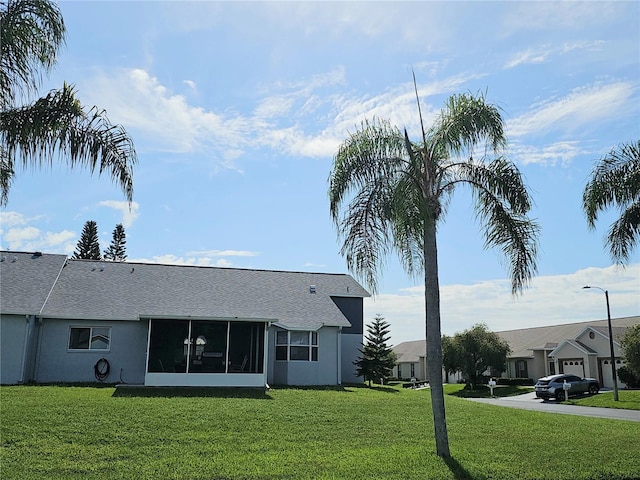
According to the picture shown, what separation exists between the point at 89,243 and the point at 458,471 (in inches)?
2076

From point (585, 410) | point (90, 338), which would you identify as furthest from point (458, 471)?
point (585, 410)

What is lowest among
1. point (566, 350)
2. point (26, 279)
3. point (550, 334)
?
point (566, 350)

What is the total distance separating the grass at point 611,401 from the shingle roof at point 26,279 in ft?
87.0

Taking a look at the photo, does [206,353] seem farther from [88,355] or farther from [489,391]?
[489,391]

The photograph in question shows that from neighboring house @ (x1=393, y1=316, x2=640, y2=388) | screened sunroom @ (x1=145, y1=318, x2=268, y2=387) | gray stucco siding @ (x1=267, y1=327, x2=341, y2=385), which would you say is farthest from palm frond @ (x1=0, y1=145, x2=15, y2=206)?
neighboring house @ (x1=393, y1=316, x2=640, y2=388)

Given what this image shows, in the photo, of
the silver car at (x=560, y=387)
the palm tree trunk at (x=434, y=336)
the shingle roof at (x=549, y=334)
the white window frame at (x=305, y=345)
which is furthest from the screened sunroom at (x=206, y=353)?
the shingle roof at (x=549, y=334)

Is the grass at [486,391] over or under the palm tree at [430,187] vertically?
under

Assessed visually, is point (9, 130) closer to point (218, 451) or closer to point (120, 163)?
point (120, 163)

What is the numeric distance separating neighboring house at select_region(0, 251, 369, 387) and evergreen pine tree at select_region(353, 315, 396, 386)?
246cm

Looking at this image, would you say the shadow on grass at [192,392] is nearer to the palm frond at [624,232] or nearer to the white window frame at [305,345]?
the white window frame at [305,345]

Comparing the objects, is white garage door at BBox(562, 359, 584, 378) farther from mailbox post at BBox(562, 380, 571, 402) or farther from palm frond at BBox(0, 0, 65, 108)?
palm frond at BBox(0, 0, 65, 108)

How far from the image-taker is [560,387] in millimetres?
33406

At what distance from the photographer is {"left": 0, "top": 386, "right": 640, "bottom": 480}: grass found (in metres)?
10.1

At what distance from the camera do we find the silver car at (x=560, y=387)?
33.2m
